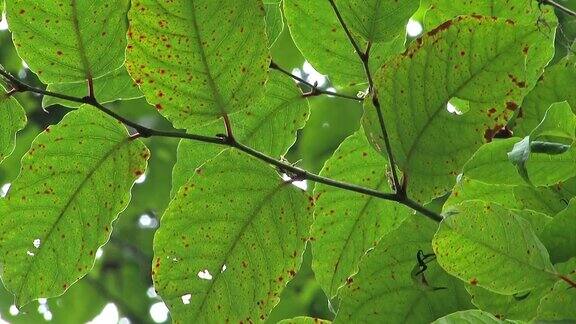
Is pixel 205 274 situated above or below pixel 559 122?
below

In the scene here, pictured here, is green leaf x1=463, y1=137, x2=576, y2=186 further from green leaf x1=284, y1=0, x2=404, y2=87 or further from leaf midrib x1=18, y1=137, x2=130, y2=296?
leaf midrib x1=18, y1=137, x2=130, y2=296

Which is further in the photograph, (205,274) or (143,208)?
(143,208)

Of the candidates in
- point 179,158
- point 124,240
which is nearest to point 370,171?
point 179,158

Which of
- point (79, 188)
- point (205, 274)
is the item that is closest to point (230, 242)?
point (205, 274)

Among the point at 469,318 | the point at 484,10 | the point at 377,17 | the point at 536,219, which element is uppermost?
the point at 484,10

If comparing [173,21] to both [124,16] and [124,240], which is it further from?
[124,240]

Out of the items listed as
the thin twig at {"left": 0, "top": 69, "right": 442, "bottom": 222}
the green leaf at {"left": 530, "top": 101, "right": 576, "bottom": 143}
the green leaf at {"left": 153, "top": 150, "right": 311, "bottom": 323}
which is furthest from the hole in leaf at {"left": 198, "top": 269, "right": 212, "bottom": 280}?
the green leaf at {"left": 530, "top": 101, "right": 576, "bottom": 143}

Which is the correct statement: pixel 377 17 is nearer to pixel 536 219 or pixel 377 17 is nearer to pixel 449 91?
pixel 449 91
